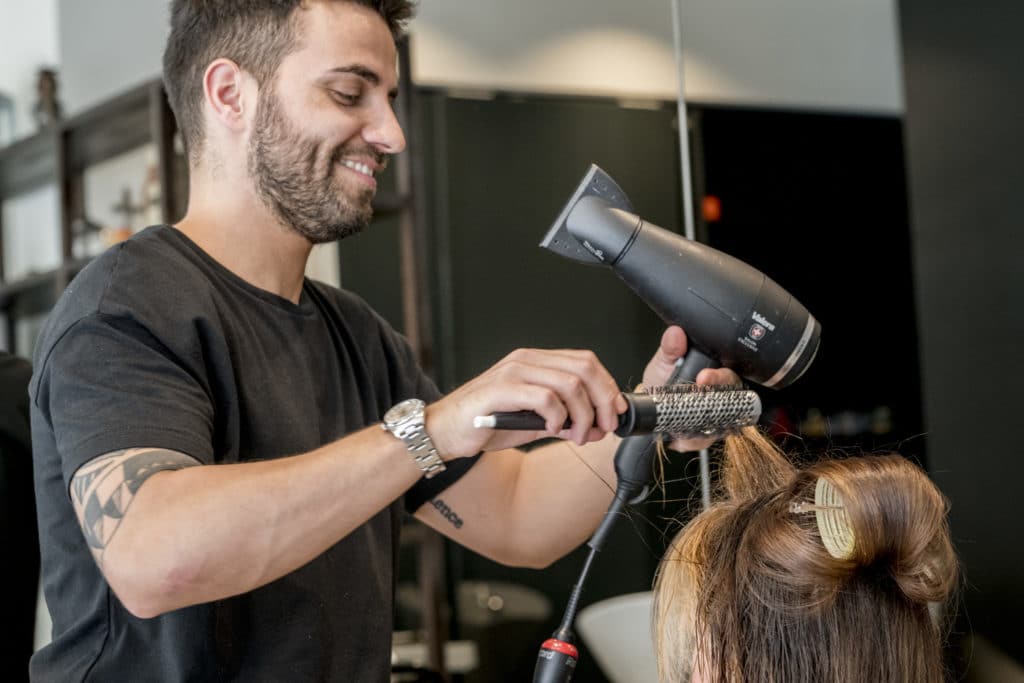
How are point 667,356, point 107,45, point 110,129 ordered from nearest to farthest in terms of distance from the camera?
point 667,356 < point 110,129 < point 107,45

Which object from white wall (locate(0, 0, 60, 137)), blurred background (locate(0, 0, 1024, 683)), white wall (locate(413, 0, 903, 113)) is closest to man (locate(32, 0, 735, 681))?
blurred background (locate(0, 0, 1024, 683))

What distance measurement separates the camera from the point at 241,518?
1071 millimetres

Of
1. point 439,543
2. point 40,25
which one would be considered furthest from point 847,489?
point 40,25

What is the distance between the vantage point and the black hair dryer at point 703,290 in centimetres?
123

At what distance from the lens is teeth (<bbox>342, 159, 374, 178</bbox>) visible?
147cm

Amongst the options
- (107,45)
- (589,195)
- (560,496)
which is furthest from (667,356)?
(107,45)

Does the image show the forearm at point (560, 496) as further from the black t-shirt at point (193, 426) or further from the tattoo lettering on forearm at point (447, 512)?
the black t-shirt at point (193, 426)

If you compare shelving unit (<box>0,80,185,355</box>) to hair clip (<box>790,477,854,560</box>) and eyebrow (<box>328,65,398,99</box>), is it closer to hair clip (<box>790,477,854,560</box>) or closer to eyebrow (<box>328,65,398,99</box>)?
eyebrow (<box>328,65,398,99</box>)

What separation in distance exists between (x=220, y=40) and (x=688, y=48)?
98 cm

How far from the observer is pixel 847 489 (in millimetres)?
1006

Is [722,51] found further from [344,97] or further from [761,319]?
[761,319]

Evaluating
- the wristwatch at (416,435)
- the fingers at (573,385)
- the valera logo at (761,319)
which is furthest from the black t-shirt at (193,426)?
the valera logo at (761,319)

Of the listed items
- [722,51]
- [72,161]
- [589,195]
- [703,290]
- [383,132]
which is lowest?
[703,290]

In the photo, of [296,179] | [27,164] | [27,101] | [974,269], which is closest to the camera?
[296,179]
